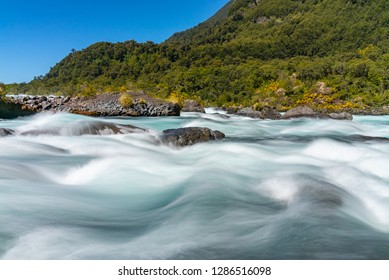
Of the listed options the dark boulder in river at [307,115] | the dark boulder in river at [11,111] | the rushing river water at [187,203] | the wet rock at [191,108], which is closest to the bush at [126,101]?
the dark boulder in river at [11,111]

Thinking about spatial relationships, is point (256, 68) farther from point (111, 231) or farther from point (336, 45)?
point (111, 231)

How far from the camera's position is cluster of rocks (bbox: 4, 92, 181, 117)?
81.2ft

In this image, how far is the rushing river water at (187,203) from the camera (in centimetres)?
419

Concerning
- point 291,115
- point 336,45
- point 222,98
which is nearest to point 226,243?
point 291,115

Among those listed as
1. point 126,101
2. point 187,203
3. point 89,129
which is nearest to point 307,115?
point 126,101

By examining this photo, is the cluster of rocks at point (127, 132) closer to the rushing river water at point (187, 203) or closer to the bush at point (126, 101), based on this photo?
the rushing river water at point (187, 203)

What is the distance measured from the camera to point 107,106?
82.4 feet

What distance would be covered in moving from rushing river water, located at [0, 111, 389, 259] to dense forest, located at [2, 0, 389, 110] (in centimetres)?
2282

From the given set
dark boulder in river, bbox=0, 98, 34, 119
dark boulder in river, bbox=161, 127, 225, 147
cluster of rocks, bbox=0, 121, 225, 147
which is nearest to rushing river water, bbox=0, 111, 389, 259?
dark boulder in river, bbox=161, 127, 225, 147

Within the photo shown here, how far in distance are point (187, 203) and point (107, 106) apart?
799 inches

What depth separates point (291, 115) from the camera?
3005 centimetres

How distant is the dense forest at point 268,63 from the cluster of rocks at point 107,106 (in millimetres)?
4085

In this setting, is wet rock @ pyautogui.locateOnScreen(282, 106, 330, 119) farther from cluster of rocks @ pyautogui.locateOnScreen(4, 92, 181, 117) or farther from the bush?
the bush
